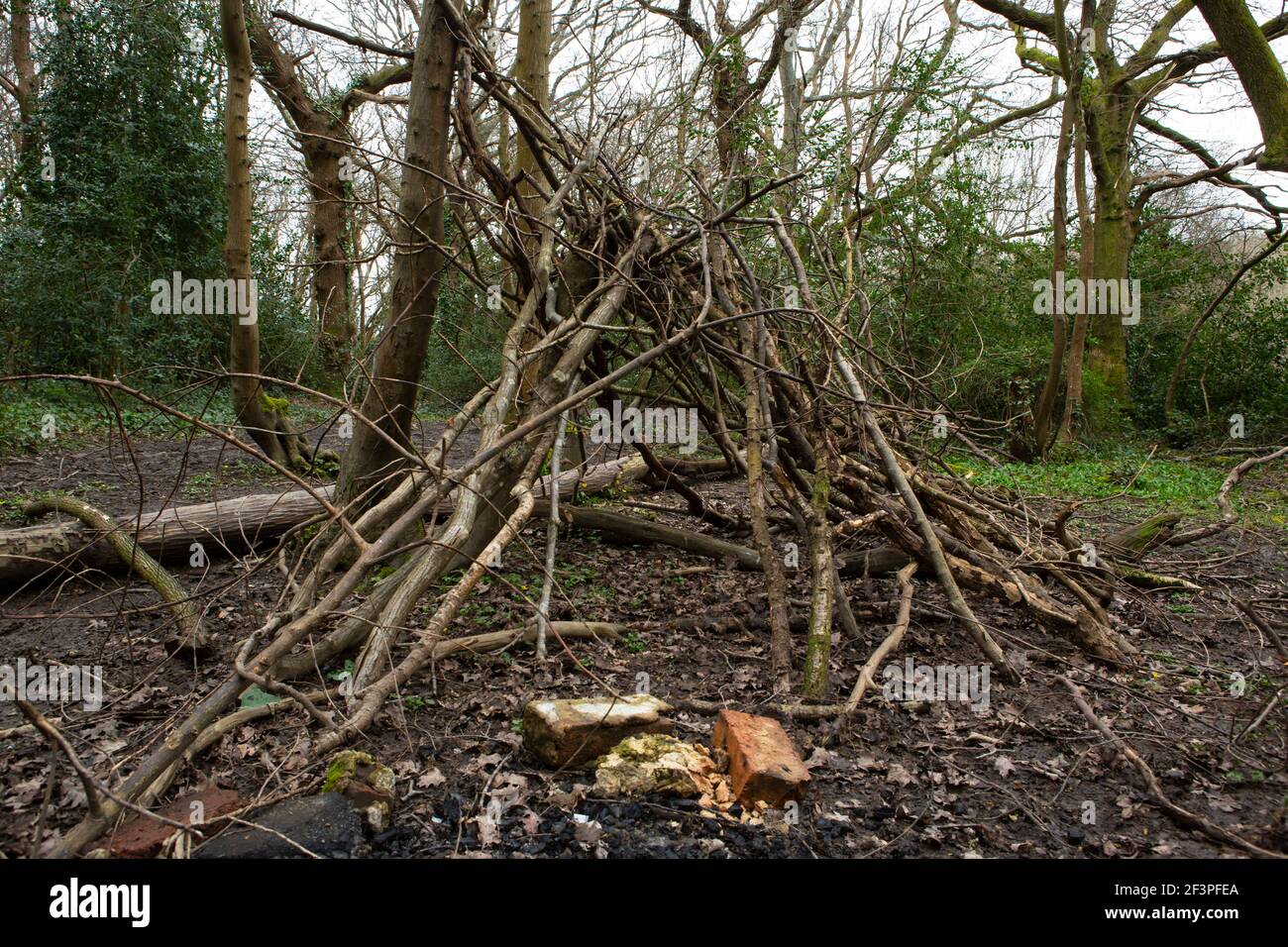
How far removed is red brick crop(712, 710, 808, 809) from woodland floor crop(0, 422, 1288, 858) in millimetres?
109

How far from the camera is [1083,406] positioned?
466 inches

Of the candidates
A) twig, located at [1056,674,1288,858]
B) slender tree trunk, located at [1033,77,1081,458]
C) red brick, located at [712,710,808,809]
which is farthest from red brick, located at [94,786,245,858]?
slender tree trunk, located at [1033,77,1081,458]

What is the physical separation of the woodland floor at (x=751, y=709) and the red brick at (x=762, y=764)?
0.11 meters

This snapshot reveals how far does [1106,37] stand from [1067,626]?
11228 mm

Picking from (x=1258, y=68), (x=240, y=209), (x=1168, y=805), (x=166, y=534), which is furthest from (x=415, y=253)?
(x=1258, y=68)

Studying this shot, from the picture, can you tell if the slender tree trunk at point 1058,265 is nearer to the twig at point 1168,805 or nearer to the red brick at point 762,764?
the twig at point 1168,805

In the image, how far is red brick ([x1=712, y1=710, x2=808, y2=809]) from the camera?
2.64 metres

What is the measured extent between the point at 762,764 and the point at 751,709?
0.72 m

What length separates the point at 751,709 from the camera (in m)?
3.39

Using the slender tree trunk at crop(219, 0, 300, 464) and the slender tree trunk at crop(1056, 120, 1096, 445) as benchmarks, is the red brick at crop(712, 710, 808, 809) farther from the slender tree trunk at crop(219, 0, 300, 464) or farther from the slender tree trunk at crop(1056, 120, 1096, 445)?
the slender tree trunk at crop(1056, 120, 1096, 445)

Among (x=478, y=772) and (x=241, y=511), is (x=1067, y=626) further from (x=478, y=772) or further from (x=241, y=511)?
(x=241, y=511)

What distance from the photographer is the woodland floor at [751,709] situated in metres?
2.56
